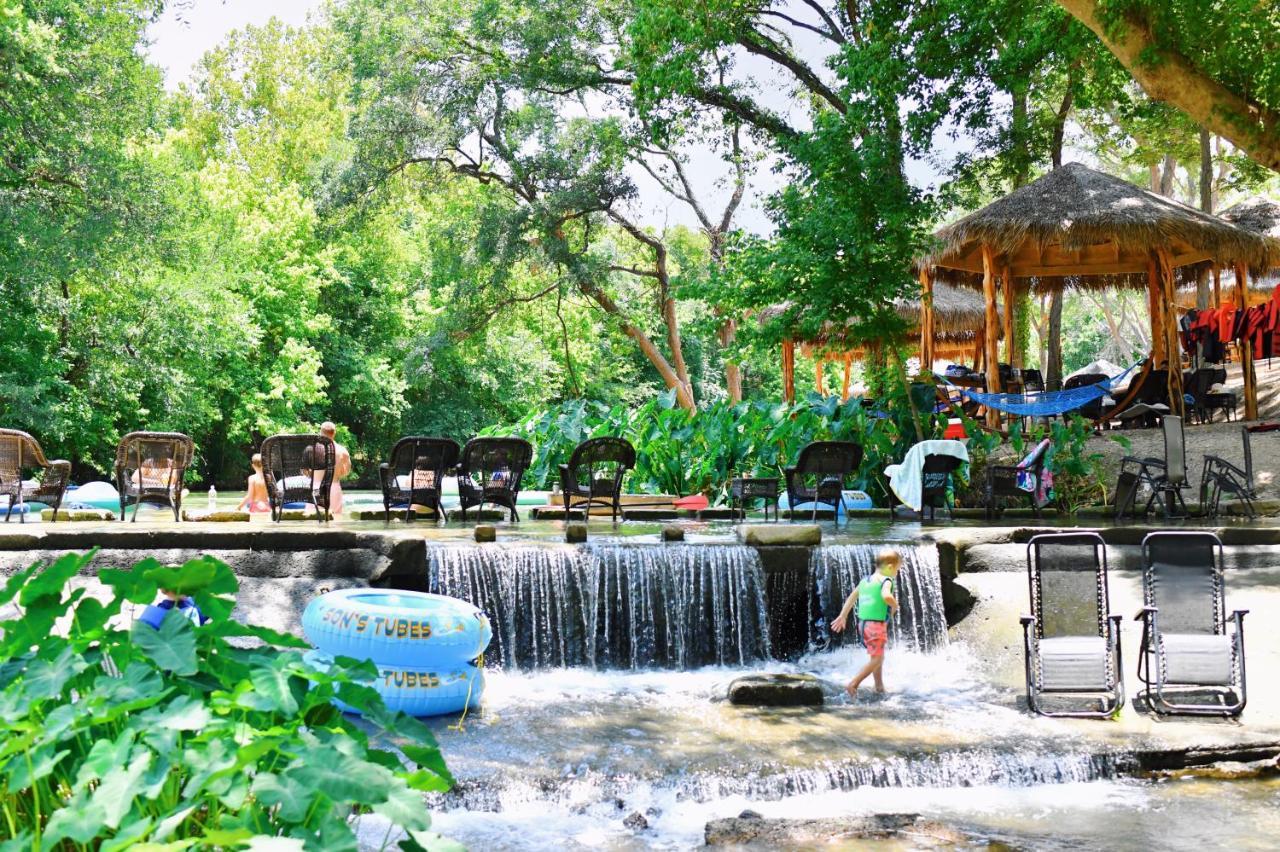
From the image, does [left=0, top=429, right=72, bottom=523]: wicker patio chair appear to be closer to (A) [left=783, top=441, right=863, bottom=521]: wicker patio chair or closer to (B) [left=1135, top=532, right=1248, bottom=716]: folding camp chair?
(A) [left=783, top=441, right=863, bottom=521]: wicker patio chair

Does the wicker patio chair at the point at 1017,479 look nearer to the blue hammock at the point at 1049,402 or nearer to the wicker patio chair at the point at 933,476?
the wicker patio chair at the point at 933,476

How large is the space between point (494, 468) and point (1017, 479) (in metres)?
5.71

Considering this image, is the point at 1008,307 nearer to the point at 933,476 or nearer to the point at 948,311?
the point at 933,476

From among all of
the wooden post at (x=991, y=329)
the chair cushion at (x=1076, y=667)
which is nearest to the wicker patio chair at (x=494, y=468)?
the chair cushion at (x=1076, y=667)

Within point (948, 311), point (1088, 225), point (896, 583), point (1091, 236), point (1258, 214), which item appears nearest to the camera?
point (896, 583)

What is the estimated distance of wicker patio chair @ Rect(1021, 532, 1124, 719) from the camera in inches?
262

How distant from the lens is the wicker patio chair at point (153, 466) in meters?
10.6

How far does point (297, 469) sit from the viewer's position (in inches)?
449

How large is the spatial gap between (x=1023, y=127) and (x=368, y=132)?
41.2 feet

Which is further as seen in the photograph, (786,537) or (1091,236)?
(1091,236)

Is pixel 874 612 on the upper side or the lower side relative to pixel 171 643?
lower

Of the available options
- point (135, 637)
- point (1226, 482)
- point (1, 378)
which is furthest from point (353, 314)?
point (135, 637)

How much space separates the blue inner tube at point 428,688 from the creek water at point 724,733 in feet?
0.48

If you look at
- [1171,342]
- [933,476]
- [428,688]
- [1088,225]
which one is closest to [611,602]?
[428,688]
